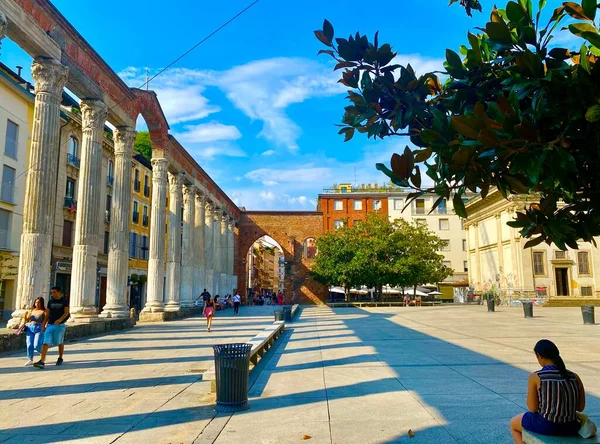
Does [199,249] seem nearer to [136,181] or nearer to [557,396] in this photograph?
[136,181]

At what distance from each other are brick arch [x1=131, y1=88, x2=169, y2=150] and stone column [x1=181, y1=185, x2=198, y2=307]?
19.8 ft

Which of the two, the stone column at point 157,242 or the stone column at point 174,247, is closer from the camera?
the stone column at point 157,242

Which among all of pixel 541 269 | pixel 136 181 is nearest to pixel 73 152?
pixel 136 181

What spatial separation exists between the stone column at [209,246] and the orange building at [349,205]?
2155 cm

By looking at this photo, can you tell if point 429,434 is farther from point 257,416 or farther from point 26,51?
point 26,51

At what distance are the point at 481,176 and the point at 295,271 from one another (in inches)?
1908

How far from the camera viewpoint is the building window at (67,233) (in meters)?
29.8

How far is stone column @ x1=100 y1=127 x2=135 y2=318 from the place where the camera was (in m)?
17.8

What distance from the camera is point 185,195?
29.9 m

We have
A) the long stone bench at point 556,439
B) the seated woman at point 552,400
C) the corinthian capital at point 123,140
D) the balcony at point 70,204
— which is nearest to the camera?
the long stone bench at point 556,439

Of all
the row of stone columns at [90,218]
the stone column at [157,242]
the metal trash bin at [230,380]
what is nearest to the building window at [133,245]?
the row of stone columns at [90,218]

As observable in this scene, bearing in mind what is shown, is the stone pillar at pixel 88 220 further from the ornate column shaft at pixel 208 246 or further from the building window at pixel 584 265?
the building window at pixel 584 265

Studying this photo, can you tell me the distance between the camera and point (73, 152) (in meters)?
30.3

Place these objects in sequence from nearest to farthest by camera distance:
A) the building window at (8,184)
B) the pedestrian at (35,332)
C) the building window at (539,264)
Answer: the pedestrian at (35,332) → the building window at (8,184) → the building window at (539,264)
